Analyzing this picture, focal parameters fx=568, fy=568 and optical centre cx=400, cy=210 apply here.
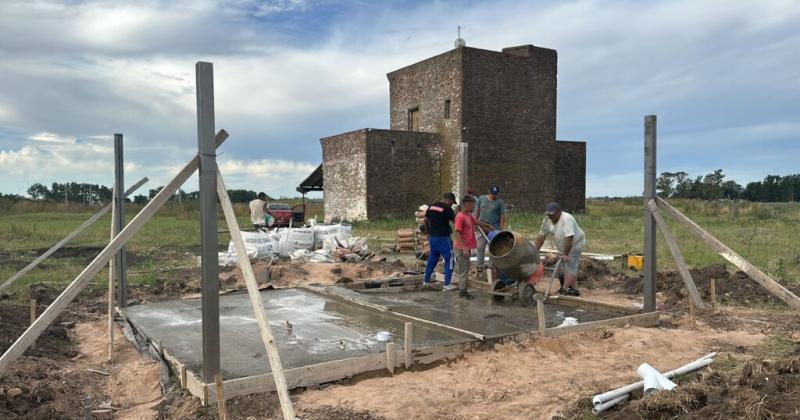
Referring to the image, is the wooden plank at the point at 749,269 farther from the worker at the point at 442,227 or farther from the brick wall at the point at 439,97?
the brick wall at the point at 439,97

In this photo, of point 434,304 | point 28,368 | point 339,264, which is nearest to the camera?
point 28,368

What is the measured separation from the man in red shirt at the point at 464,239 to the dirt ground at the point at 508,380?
2.57 m

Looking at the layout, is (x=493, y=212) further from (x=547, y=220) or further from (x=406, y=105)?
(x=406, y=105)

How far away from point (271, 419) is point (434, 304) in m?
3.92

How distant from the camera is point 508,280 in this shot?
8430 millimetres

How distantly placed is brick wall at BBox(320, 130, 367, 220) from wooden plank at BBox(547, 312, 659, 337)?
17714 mm

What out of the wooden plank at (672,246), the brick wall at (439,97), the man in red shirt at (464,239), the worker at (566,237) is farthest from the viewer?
the brick wall at (439,97)

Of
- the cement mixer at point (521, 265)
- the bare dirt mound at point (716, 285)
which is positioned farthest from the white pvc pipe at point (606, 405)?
the bare dirt mound at point (716, 285)

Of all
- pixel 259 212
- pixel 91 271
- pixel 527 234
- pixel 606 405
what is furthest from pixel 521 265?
pixel 527 234

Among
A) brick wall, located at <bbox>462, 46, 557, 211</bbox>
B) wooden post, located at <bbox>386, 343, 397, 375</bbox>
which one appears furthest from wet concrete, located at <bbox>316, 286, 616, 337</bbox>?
brick wall, located at <bbox>462, 46, 557, 211</bbox>

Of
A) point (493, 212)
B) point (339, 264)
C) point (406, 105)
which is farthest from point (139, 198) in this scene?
point (493, 212)

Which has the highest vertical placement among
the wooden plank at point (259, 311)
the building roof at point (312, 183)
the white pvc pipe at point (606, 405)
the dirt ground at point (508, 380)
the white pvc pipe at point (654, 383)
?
the building roof at point (312, 183)

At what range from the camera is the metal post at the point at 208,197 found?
3809 millimetres

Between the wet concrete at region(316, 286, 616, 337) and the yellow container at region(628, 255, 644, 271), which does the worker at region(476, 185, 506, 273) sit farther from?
the yellow container at region(628, 255, 644, 271)
